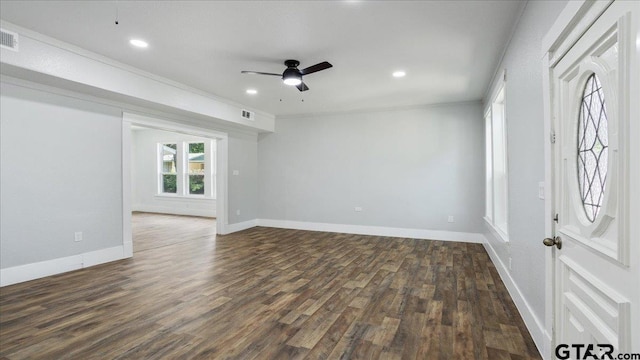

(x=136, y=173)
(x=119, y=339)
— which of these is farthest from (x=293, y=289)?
(x=136, y=173)

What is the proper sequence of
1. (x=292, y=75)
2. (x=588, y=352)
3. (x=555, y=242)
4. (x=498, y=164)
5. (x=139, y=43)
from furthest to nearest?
(x=498, y=164) → (x=292, y=75) → (x=139, y=43) → (x=555, y=242) → (x=588, y=352)

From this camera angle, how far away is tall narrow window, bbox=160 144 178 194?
9.71 m

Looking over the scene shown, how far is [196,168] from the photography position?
9492 millimetres

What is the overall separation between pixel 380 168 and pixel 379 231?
134cm

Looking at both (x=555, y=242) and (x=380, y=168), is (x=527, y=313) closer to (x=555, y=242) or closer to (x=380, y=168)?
(x=555, y=242)

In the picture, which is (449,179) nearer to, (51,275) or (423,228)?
(423,228)

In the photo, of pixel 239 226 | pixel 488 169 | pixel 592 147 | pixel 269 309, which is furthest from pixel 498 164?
pixel 239 226

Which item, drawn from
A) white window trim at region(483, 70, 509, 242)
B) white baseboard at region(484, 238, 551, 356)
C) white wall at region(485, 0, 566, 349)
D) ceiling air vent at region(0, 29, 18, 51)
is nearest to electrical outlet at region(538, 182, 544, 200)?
white wall at region(485, 0, 566, 349)

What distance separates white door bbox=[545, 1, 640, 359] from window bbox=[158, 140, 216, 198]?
8619 mm

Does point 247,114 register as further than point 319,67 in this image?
Yes

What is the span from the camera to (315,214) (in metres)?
6.99

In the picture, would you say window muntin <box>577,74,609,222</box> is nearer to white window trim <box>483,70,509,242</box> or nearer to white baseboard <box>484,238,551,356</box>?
white baseboard <box>484,238,551,356</box>

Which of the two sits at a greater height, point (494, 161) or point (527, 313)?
point (494, 161)

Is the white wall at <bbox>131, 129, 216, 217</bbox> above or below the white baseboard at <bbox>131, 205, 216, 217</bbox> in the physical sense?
above
